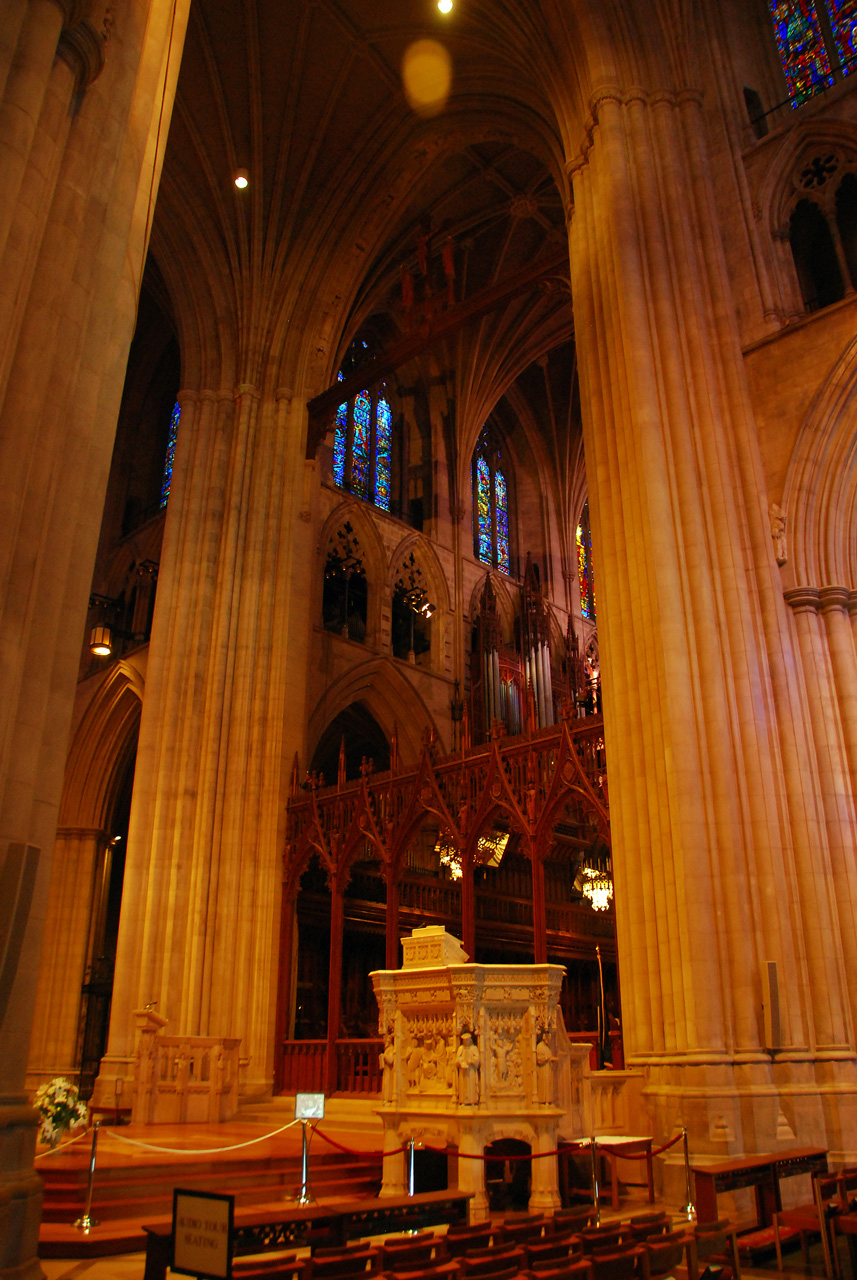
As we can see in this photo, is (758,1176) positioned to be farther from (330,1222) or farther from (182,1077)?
(182,1077)

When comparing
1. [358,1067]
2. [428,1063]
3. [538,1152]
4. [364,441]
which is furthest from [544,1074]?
[364,441]

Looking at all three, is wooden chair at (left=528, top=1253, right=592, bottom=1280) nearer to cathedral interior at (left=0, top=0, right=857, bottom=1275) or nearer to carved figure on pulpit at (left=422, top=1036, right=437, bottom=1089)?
cathedral interior at (left=0, top=0, right=857, bottom=1275)

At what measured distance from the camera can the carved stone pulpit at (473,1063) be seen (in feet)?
21.5

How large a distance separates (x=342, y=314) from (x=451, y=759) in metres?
8.90

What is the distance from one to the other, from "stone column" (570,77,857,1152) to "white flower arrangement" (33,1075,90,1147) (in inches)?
181

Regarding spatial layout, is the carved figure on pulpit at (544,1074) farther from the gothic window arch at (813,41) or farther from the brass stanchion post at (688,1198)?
the gothic window arch at (813,41)

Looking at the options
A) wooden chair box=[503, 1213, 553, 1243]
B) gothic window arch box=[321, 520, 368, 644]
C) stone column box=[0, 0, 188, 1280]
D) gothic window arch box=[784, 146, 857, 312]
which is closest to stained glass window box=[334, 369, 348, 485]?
gothic window arch box=[321, 520, 368, 644]

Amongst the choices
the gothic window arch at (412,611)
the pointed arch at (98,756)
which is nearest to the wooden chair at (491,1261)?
the pointed arch at (98,756)

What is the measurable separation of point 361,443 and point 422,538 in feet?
7.63

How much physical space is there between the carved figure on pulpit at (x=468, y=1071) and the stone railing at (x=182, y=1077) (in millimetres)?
5737

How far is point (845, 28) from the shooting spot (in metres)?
12.4

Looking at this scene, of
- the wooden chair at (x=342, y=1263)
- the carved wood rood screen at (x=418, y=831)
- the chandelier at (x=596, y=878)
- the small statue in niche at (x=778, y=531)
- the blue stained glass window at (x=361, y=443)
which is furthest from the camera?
the blue stained glass window at (x=361, y=443)

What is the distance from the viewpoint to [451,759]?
40.3 ft

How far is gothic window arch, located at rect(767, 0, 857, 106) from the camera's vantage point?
12250mm
